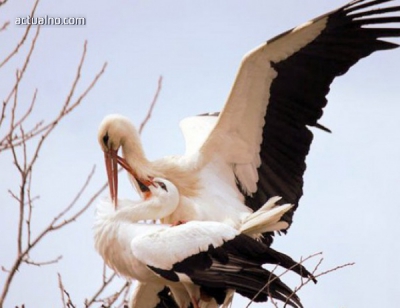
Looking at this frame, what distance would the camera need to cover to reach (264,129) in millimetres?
9742

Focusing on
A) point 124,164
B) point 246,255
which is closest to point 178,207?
point 124,164

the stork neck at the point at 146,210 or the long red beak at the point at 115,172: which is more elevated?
the long red beak at the point at 115,172

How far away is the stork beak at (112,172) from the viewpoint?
9328mm

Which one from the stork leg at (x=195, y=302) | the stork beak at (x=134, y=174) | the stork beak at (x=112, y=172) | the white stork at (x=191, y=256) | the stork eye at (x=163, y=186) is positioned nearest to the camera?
the white stork at (x=191, y=256)

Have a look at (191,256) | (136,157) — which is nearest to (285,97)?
(136,157)

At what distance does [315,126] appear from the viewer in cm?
977

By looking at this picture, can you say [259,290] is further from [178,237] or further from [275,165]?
[275,165]

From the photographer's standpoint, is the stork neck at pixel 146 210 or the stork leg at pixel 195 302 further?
the stork neck at pixel 146 210

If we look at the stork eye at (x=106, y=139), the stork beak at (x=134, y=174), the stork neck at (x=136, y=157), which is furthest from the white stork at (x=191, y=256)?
the stork eye at (x=106, y=139)

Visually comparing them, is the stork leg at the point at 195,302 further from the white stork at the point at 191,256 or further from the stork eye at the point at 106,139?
the stork eye at the point at 106,139

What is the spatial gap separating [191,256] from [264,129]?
1.64 metres

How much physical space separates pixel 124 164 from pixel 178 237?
1269 mm

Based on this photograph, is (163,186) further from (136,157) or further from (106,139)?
(106,139)

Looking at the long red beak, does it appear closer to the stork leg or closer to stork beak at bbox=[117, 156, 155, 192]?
stork beak at bbox=[117, 156, 155, 192]
